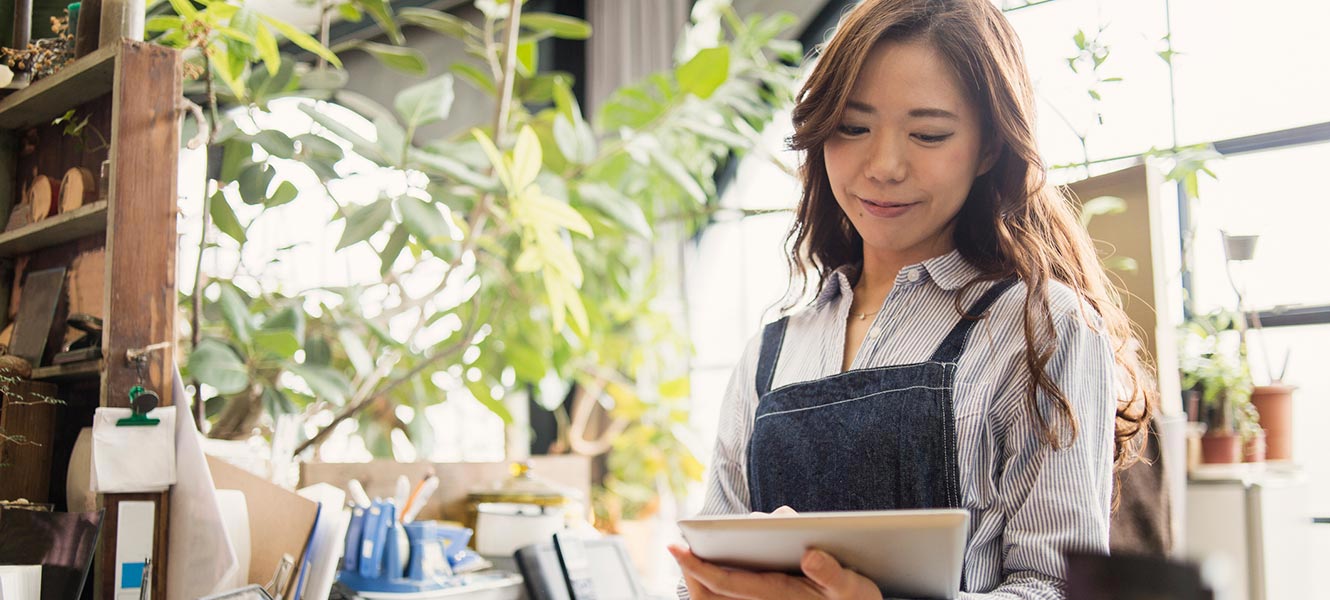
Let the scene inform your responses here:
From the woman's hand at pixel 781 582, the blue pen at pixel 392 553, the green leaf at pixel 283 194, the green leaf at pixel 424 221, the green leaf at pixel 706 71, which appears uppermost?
the green leaf at pixel 706 71

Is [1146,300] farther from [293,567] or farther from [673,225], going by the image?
[673,225]

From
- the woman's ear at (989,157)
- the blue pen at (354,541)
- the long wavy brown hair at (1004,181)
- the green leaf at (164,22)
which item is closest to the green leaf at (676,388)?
the blue pen at (354,541)

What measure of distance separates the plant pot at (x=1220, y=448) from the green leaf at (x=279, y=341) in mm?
2149

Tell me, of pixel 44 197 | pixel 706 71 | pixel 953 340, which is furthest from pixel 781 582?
pixel 706 71

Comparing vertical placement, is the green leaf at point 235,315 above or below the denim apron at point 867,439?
above

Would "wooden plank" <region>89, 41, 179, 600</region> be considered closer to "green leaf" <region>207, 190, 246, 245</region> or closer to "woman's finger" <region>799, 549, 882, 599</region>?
"green leaf" <region>207, 190, 246, 245</region>

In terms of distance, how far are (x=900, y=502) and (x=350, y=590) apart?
1.05 metres

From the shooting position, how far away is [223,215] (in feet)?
7.02

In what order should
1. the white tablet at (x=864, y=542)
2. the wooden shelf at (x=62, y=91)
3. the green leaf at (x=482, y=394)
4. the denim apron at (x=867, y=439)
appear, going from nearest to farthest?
the white tablet at (x=864, y=542) → the denim apron at (x=867, y=439) → the wooden shelf at (x=62, y=91) → the green leaf at (x=482, y=394)

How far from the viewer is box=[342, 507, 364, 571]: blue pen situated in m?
1.80

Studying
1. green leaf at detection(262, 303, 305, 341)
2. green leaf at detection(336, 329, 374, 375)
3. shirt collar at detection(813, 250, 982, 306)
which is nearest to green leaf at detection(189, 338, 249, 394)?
green leaf at detection(262, 303, 305, 341)

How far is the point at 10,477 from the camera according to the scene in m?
1.50

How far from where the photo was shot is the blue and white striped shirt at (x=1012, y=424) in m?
0.98

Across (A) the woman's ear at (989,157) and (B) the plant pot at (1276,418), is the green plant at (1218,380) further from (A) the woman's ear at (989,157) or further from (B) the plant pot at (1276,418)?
(A) the woman's ear at (989,157)
